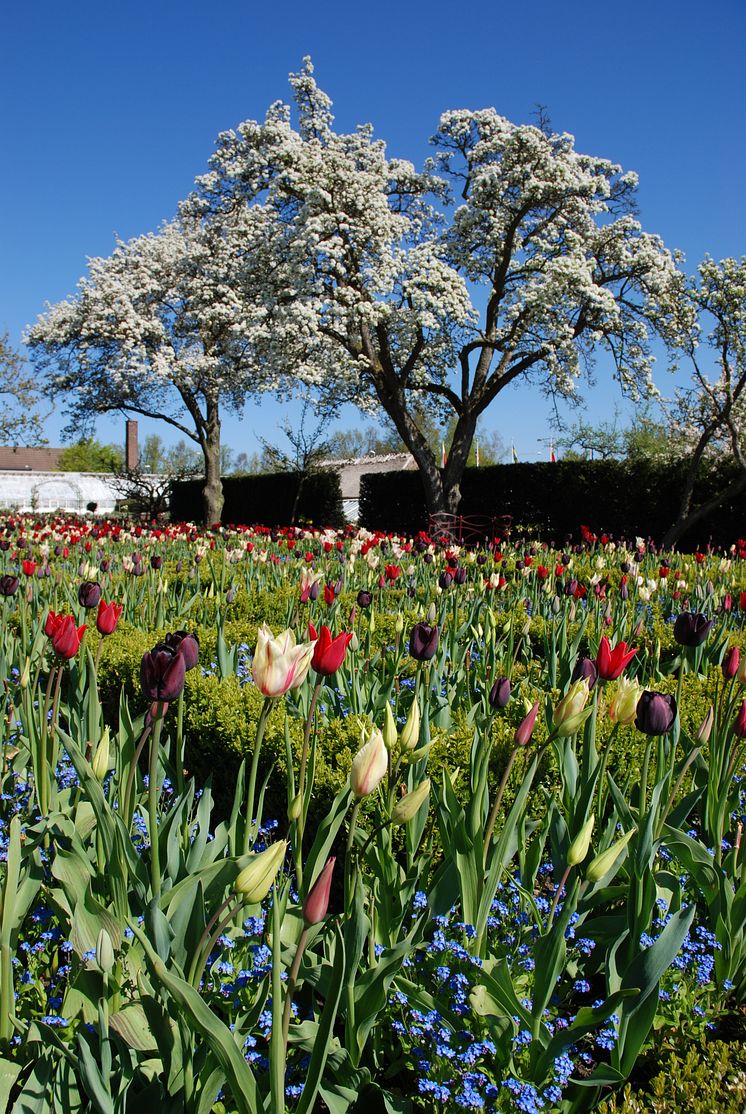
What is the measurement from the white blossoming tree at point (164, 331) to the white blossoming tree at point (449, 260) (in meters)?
4.12

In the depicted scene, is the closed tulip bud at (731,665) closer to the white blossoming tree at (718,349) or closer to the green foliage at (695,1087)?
the green foliage at (695,1087)

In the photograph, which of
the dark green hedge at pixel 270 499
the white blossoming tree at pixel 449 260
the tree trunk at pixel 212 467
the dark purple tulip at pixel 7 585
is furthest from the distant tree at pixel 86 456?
the dark purple tulip at pixel 7 585

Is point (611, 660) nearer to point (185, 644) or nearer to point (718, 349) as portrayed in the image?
point (185, 644)

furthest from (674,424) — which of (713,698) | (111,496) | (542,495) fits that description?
(111,496)

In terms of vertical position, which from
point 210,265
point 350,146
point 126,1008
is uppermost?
point 350,146

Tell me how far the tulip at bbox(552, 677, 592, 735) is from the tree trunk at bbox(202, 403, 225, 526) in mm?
25164

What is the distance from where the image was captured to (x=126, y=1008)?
62.6 inches

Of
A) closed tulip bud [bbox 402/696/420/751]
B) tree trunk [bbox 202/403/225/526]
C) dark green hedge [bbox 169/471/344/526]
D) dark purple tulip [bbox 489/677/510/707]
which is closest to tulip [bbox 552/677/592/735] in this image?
closed tulip bud [bbox 402/696/420/751]

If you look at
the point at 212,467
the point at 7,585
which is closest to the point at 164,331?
the point at 212,467

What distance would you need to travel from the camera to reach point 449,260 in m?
18.3

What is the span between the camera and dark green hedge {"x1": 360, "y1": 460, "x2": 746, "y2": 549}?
16.0 metres

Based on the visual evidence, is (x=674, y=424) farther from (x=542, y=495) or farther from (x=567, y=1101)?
(x=567, y=1101)

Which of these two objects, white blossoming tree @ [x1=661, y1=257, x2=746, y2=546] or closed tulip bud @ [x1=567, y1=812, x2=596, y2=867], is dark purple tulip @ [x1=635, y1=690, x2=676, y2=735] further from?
white blossoming tree @ [x1=661, y1=257, x2=746, y2=546]

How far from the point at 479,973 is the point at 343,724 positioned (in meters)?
1.49
